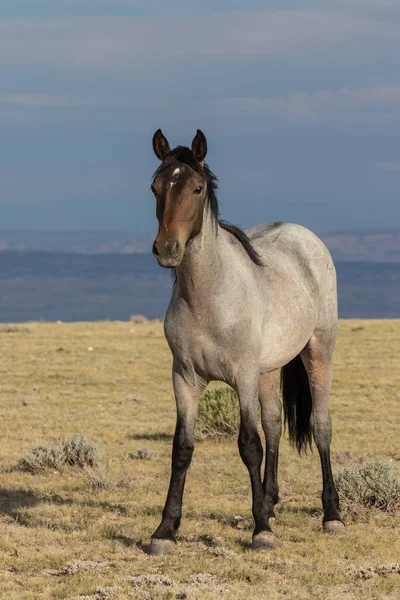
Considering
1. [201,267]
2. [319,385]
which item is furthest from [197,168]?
[319,385]

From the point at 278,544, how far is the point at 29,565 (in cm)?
219

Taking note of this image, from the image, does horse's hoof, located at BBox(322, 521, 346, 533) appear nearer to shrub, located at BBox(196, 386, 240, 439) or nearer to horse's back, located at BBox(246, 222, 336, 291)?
horse's back, located at BBox(246, 222, 336, 291)

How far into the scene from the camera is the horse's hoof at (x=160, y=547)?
7.90 meters

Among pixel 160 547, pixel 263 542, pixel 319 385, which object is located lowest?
pixel 160 547

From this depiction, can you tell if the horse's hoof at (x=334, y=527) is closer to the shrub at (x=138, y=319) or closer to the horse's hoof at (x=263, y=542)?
the horse's hoof at (x=263, y=542)

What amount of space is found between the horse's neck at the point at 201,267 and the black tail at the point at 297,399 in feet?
7.95

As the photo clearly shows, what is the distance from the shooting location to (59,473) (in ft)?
38.5

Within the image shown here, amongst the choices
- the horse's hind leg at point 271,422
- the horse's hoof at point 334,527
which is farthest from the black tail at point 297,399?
the horse's hoof at point 334,527

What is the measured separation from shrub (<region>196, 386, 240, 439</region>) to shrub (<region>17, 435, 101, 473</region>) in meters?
2.78

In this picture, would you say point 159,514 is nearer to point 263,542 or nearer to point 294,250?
point 263,542

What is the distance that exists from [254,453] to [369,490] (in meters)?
2.16

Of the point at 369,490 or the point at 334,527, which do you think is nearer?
the point at 334,527

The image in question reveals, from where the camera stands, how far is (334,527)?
347 inches

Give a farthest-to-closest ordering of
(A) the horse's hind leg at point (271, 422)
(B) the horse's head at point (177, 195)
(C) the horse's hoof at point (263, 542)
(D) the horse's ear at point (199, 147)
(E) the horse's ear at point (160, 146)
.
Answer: (A) the horse's hind leg at point (271, 422) < (C) the horse's hoof at point (263, 542) < (E) the horse's ear at point (160, 146) < (D) the horse's ear at point (199, 147) < (B) the horse's head at point (177, 195)
